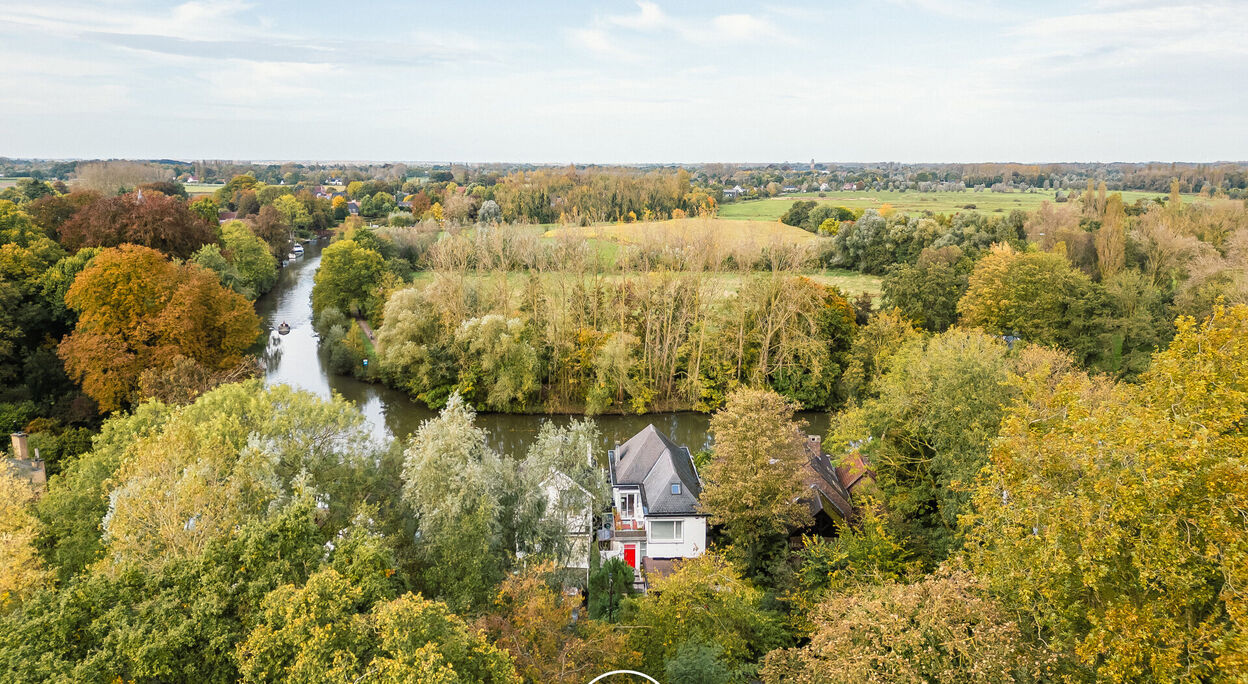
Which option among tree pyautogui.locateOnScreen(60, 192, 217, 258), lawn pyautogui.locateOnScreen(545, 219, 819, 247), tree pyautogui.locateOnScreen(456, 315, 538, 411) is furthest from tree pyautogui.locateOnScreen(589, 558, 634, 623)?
tree pyautogui.locateOnScreen(60, 192, 217, 258)

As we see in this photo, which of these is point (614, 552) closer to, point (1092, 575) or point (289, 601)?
point (289, 601)

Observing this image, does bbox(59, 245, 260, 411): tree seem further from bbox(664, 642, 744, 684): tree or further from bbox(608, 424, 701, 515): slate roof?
bbox(664, 642, 744, 684): tree

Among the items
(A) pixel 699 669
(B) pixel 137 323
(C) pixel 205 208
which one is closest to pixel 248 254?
(C) pixel 205 208

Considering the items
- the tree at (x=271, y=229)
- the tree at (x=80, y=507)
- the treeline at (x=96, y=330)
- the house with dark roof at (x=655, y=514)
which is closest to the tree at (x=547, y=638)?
the house with dark roof at (x=655, y=514)

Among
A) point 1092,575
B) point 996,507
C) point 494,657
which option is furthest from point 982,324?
point 494,657

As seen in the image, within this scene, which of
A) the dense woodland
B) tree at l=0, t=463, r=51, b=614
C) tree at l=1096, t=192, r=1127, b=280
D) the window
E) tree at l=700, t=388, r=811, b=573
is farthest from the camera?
tree at l=1096, t=192, r=1127, b=280

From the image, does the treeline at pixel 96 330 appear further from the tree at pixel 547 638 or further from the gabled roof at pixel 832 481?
the gabled roof at pixel 832 481

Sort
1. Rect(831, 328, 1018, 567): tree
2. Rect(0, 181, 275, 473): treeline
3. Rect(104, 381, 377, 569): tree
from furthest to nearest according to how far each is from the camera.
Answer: Rect(0, 181, 275, 473): treeline, Rect(831, 328, 1018, 567): tree, Rect(104, 381, 377, 569): tree
